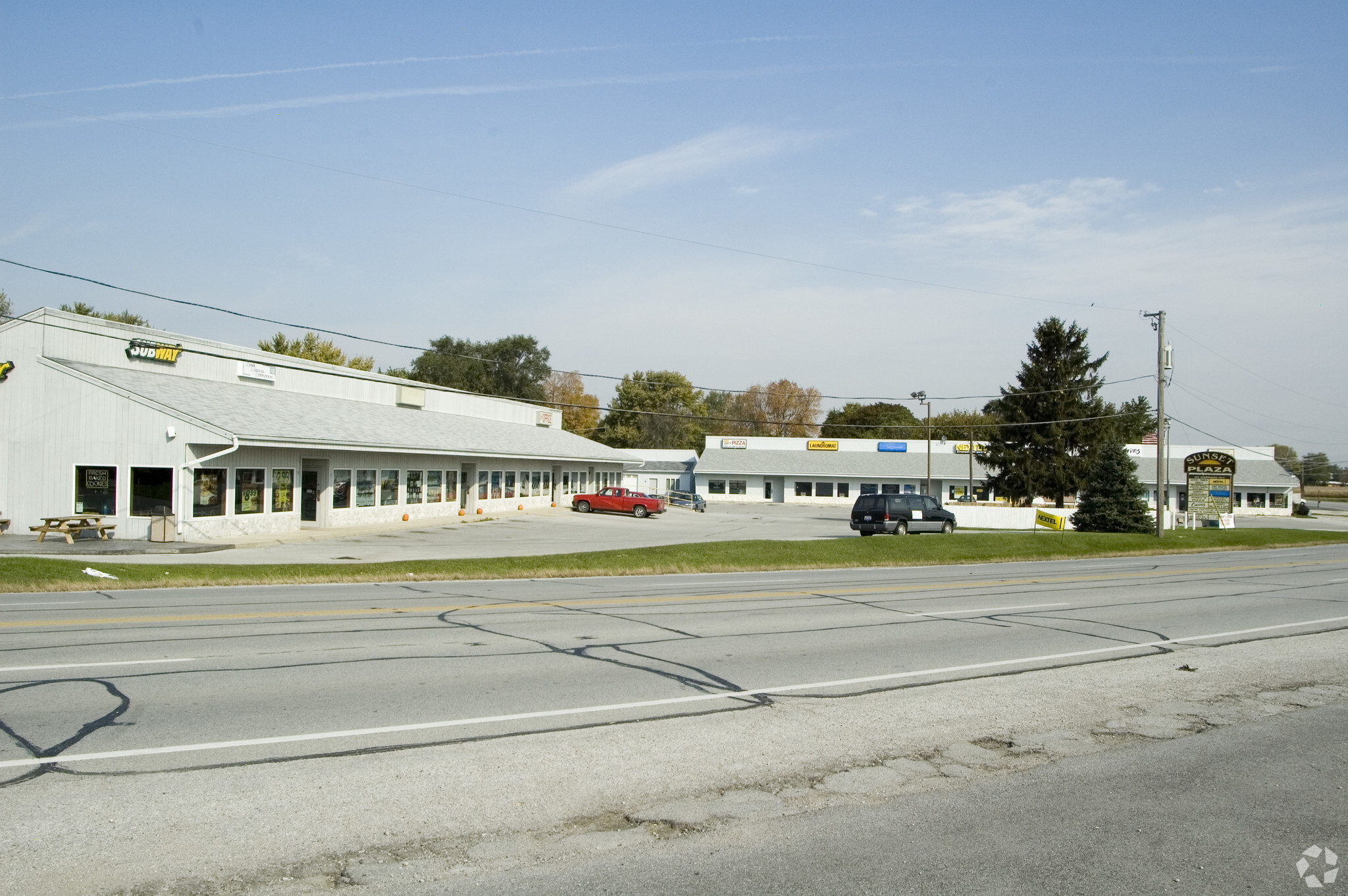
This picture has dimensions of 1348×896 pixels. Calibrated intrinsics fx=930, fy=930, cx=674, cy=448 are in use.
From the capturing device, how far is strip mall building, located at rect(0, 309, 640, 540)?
29781 mm

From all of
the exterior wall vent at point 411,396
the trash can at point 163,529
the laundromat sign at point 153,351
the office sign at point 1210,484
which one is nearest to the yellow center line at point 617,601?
the trash can at point 163,529

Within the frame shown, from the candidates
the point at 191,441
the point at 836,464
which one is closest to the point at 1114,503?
the point at 836,464

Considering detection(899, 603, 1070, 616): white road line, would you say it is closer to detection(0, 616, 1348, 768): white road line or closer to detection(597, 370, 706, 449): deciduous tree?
detection(0, 616, 1348, 768): white road line

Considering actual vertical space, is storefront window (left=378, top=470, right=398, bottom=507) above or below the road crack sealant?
above

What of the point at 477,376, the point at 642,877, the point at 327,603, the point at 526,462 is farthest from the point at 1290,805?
the point at 477,376

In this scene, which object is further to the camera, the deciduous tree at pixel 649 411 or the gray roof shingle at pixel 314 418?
the deciduous tree at pixel 649 411

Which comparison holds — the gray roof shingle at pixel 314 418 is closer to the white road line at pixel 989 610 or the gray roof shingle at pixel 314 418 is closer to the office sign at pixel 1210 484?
the white road line at pixel 989 610

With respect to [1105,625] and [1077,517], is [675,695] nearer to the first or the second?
[1105,625]

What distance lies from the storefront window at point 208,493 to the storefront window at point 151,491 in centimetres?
69

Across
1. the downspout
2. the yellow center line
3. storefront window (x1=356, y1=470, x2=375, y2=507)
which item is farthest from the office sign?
the downspout

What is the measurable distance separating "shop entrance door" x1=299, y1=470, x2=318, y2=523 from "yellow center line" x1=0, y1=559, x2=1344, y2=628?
914 inches

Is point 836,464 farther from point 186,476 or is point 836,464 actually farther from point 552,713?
point 552,713

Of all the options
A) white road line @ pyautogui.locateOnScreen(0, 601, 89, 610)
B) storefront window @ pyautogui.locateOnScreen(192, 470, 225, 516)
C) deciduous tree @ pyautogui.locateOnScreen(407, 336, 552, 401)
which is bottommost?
white road line @ pyautogui.locateOnScreen(0, 601, 89, 610)

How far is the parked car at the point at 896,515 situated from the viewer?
1476 inches
